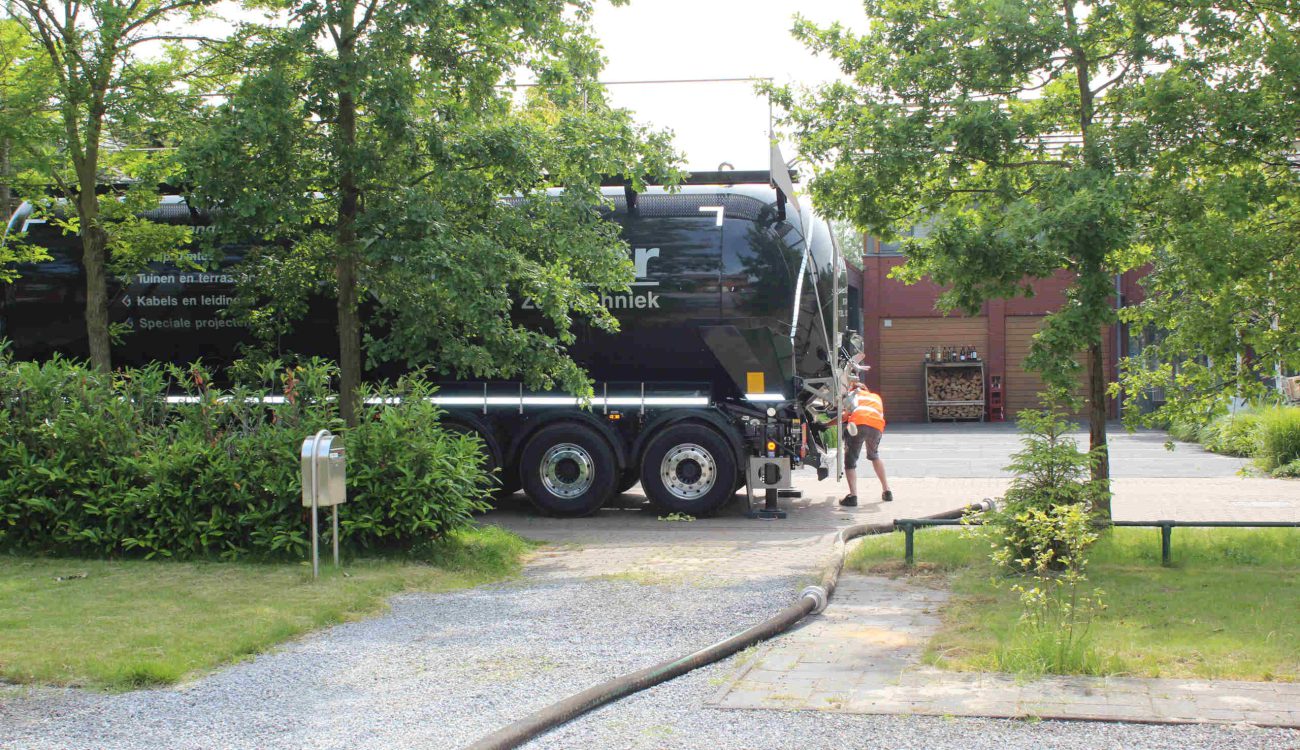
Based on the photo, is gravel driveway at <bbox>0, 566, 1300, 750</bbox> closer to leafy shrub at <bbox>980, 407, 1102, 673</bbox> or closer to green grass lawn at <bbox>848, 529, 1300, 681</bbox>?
green grass lawn at <bbox>848, 529, 1300, 681</bbox>

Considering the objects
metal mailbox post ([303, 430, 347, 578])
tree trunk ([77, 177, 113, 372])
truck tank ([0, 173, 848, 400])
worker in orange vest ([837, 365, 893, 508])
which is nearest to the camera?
metal mailbox post ([303, 430, 347, 578])

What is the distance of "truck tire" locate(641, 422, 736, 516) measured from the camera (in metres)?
13.0

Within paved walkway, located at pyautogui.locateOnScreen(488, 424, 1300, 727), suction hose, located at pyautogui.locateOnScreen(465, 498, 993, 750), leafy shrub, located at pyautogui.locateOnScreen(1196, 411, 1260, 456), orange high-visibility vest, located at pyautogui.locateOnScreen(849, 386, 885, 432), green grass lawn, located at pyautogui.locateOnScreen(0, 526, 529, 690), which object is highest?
orange high-visibility vest, located at pyautogui.locateOnScreen(849, 386, 885, 432)

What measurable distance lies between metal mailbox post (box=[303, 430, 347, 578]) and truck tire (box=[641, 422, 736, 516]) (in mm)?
4967

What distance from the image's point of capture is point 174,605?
7.69 m

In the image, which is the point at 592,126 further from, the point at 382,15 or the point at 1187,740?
the point at 1187,740

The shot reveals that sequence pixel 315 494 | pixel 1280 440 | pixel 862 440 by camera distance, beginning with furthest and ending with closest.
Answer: pixel 1280 440
pixel 862 440
pixel 315 494

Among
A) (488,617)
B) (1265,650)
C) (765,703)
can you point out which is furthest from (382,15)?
(1265,650)

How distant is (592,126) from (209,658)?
5.64m

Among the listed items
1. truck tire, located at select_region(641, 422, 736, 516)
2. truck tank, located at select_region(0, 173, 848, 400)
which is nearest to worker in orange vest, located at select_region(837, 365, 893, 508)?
truck tank, located at select_region(0, 173, 848, 400)

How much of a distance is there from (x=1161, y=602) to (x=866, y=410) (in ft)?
21.8

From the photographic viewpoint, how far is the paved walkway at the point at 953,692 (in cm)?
516

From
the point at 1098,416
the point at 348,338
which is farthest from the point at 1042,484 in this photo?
the point at 348,338

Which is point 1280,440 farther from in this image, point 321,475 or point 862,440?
point 321,475
